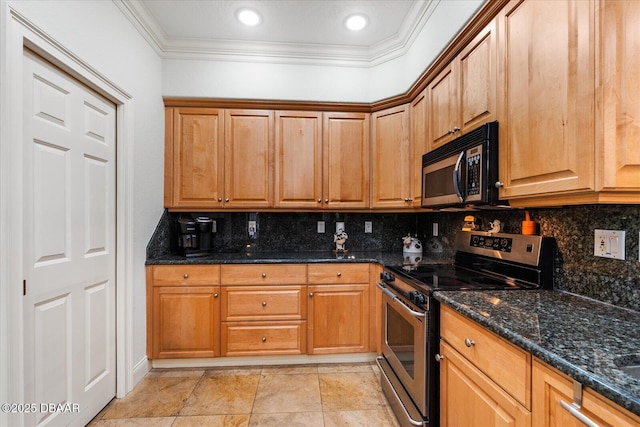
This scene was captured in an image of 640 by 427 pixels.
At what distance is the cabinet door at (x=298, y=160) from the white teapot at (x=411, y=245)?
0.91m

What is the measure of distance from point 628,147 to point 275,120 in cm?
228

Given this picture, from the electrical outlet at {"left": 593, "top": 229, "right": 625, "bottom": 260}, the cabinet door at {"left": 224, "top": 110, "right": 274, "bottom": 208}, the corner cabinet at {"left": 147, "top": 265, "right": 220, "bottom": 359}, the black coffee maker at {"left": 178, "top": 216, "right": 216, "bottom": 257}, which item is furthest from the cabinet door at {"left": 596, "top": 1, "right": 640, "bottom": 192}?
the black coffee maker at {"left": 178, "top": 216, "right": 216, "bottom": 257}

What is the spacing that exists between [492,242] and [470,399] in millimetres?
930

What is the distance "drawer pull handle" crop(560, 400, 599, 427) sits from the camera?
0.67 meters

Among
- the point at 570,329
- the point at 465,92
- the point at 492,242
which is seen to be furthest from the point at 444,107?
the point at 570,329

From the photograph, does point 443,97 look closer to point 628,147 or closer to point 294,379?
point 628,147

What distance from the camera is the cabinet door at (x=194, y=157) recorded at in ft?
8.36

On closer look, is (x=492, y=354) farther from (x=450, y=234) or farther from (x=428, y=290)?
(x=450, y=234)

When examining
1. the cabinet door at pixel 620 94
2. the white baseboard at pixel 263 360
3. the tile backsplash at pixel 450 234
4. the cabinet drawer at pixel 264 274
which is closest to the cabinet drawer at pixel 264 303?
the cabinet drawer at pixel 264 274

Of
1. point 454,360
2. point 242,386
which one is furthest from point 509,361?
point 242,386

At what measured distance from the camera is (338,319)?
2.41m

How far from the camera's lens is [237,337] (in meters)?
2.35

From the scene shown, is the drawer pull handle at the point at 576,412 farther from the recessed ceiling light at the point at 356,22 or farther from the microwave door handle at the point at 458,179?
the recessed ceiling light at the point at 356,22

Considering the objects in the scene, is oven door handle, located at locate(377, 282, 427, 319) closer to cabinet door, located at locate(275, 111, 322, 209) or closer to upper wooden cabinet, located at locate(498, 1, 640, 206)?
upper wooden cabinet, located at locate(498, 1, 640, 206)
